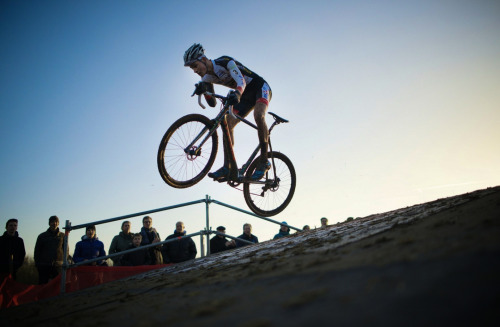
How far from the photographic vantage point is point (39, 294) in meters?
5.57

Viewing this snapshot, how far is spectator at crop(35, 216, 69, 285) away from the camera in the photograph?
6273 millimetres

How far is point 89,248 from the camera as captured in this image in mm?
6707

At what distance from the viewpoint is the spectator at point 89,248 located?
21.7 feet

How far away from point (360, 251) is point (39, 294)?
20.4 ft

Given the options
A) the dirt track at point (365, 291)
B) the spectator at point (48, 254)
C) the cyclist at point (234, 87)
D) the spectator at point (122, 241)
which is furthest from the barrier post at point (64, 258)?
the dirt track at point (365, 291)

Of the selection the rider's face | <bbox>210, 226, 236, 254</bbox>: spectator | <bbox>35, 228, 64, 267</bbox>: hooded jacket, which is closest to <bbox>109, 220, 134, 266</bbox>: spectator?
<bbox>35, 228, 64, 267</bbox>: hooded jacket

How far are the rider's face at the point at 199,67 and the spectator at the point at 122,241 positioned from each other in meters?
4.04

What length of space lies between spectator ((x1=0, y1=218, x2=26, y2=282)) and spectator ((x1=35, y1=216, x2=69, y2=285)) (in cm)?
28

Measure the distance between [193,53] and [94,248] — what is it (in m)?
4.64

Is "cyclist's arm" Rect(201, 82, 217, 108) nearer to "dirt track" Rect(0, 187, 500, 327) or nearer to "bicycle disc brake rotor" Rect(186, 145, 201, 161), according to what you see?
"bicycle disc brake rotor" Rect(186, 145, 201, 161)

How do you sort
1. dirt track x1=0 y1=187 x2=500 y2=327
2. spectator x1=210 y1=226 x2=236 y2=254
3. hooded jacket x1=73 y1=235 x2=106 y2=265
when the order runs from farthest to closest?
spectator x1=210 y1=226 x2=236 y2=254
hooded jacket x1=73 y1=235 x2=106 y2=265
dirt track x1=0 y1=187 x2=500 y2=327

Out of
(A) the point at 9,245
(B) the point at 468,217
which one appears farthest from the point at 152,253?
(B) the point at 468,217

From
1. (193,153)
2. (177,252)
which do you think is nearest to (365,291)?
(193,153)

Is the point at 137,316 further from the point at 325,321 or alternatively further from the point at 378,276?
the point at 378,276
